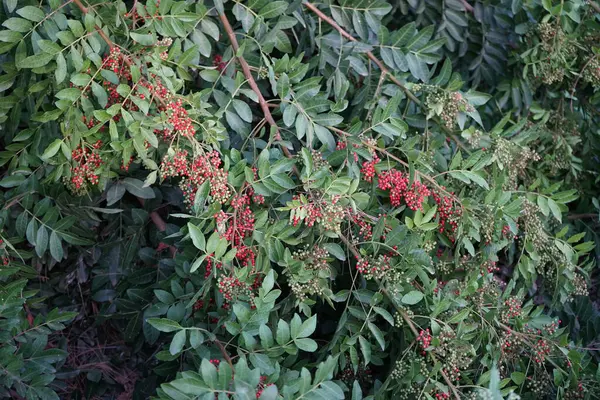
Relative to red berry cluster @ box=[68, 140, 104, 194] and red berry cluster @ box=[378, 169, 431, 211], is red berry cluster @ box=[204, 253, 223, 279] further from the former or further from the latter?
red berry cluster @ box=[378, 169, 431, 211]

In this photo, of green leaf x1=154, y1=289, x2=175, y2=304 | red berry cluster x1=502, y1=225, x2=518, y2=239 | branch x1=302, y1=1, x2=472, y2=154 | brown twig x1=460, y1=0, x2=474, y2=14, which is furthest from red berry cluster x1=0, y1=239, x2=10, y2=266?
brown twig x1=460, y1=0, x2=474, y2=14

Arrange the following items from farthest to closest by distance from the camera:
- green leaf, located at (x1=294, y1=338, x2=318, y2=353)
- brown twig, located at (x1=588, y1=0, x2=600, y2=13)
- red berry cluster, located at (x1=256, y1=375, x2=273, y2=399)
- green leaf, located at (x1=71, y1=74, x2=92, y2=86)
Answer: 1. brown twig, located at (x1=588, y1=0, x2=600, y2=13)
2. green leaf, located at (x1=71, y1=74, x2=92, y2=86)
3. green leaf, located at (x1=294, y1=338, x2=318, y2=353)
4. red berry cluster, located at (x1=256, y1=375, x2=273, y2=399)

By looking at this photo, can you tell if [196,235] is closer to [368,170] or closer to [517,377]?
[368,170]

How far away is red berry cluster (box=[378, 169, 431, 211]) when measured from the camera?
1.99 metres

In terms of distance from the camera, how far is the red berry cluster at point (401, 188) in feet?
6.52

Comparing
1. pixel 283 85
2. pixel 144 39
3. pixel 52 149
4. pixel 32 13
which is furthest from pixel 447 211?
pixel 32 13

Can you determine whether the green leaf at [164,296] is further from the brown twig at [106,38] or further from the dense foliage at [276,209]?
the brown twig at [106,38]

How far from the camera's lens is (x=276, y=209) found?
1886 millimetres

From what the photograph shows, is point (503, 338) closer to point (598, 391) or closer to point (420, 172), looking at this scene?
point (598, 391)

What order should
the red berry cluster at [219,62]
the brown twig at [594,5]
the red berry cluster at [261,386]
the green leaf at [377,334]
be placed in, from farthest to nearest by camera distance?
the brown twig at [594,5]
the red berry cluster at [219,62]
the green leaf at [377,334]
the red berry cluster at [261,386]

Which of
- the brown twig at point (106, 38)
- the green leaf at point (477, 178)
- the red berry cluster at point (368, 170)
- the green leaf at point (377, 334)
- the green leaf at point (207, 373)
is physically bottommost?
the green leaf at point (377, 334)

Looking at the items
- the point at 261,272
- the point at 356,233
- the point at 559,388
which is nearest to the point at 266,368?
the point at 261,272

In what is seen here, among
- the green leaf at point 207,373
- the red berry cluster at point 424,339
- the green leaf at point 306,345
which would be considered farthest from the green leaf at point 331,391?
the red berry cluster at point 424,339

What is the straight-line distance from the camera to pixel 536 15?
2.61 meters
